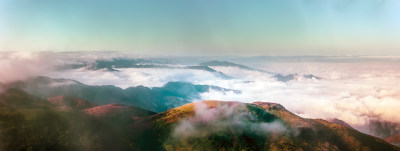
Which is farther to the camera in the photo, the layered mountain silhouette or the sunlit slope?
the sunlit slope

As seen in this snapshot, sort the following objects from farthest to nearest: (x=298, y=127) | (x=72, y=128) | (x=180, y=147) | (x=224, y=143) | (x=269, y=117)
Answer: (x=269, y=117)
(x=298, y=127)
(x=224, y=143)
(x=180, y=147)
(x=72, y=128)

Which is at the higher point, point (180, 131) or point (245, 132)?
point (180, 131)

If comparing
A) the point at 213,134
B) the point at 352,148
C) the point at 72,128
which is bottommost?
the point at 352,148

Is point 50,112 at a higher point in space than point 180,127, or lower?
higher

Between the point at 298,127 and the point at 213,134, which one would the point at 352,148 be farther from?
the point at 213,134

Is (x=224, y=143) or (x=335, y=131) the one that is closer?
(x=224, y=143)

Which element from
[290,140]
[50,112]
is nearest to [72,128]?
[50,112]

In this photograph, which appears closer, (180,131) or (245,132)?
(180,131)

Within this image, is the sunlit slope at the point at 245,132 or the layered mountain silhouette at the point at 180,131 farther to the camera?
the sunlit slope at the point at 245,132
